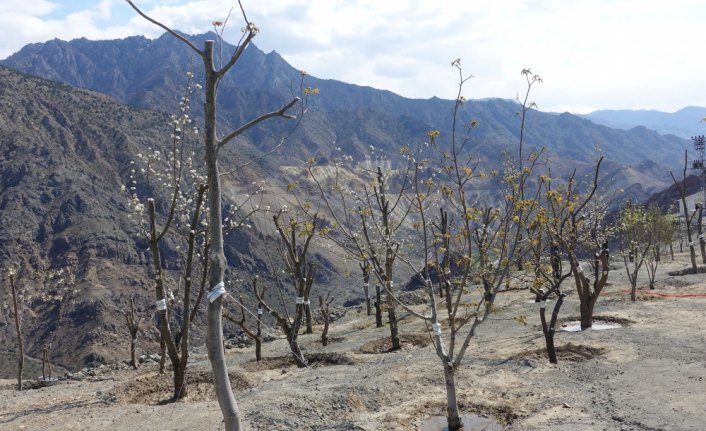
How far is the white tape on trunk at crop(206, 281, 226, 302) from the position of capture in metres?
5.88

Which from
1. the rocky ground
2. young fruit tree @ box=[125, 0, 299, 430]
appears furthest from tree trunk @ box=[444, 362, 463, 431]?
young fruit tree @ box=[125, 0, 299, 430]

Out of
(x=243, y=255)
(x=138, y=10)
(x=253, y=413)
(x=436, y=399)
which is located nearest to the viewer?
(x=138, y=10)

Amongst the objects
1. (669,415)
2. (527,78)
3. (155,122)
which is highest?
(155,122)

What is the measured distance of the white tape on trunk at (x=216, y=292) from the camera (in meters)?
5.88

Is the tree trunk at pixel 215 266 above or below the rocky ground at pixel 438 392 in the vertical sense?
above

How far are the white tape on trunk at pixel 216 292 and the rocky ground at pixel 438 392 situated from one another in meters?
4.21

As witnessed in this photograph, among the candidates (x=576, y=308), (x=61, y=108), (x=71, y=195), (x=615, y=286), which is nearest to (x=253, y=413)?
(x=576, y=308)

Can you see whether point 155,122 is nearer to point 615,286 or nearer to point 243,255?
point 243,255

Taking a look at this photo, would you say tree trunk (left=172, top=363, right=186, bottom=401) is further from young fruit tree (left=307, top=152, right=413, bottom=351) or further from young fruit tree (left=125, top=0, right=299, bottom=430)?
young fruit tree (left=125, top=0, right=299, bottom=430)

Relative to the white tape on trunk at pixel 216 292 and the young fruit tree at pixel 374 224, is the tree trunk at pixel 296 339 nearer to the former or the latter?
the young fruit tree at pixel 374 224

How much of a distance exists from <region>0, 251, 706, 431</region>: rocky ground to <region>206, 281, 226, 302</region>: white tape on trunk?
4.21 meters

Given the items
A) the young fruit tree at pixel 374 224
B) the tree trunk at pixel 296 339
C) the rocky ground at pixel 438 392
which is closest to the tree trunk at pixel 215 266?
the young fruit tree at pixel 374 224

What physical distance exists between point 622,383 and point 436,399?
368cm

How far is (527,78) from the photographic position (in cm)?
882
